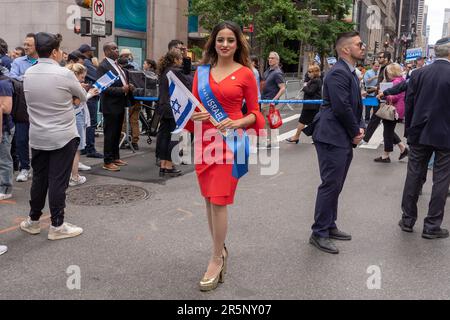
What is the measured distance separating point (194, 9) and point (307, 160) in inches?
590

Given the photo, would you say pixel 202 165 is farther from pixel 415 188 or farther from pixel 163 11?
pixel 163 11

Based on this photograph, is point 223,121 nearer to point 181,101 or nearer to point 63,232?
point 181,101

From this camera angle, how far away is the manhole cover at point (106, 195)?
6074mm

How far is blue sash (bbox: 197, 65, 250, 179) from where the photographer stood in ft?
11.9

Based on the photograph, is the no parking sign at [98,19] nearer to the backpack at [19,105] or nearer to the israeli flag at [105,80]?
the israeli flag at [105,80]

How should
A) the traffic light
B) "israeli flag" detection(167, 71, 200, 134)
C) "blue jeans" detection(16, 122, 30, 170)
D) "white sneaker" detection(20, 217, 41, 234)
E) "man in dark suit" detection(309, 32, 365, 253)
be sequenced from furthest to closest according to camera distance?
1. the traffic light
2. "blue jeans" detection(16, 122, 30, 170)
3. "white sneaker" detection(20, 217, 41, 234)
4. "man in dark suit" detection(309, 32, 365, 253)
5. "israeli flag" detection(167, 71, 200, 134)

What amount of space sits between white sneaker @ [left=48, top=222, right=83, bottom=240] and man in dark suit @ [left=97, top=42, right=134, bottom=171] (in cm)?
299

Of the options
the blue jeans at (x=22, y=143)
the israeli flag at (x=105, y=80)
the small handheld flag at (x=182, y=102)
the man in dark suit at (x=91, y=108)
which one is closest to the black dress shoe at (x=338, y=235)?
the small handheld flag at (x=182, y=102)

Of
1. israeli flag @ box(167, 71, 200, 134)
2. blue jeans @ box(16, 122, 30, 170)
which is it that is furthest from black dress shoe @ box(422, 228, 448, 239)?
blue jeans @ box(16, 122, 30, 170)

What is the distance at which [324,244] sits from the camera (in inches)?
182

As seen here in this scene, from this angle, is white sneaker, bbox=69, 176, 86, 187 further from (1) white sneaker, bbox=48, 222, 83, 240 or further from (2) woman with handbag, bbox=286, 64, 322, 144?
(2) woman with handbag, bbox=286, 64, 322, 144

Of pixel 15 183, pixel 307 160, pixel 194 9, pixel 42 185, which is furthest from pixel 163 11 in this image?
pixel 42 185

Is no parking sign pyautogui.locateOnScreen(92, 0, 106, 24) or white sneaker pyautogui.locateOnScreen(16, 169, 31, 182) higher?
no parking sign pyautogui.locateOnScreen(92, 0, 106, 24)

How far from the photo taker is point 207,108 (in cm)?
363
